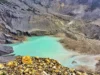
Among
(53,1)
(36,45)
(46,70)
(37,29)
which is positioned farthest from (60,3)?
(46,70)

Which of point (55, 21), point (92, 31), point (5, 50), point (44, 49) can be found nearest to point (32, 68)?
point (5, 50)

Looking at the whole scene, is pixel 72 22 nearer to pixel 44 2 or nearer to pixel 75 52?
pixel 44 2

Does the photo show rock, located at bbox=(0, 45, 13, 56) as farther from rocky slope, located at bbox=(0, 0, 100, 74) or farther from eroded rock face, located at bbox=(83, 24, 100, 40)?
eroded rock face, located at bbox=(83, 24, 100, 40)

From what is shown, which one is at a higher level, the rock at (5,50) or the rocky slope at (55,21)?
the rocky slope at (55,21)

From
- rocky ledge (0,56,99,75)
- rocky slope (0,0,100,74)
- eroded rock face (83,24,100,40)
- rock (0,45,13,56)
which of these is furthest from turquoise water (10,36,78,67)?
rocky ledge (0,56,99,75)

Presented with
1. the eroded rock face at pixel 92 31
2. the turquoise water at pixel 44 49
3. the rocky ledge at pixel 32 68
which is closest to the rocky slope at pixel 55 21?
the eroded rock face at pixel 92 31

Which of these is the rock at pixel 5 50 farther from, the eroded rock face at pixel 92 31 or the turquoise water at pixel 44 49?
the eroded rock face at pixel 92 31
